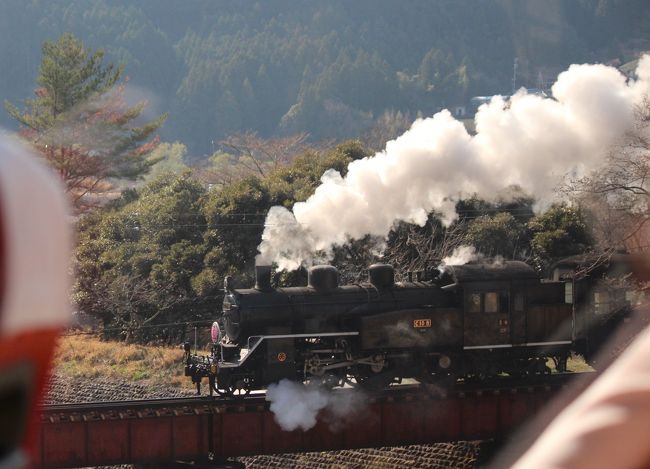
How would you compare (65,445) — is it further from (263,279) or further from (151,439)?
(263,279)

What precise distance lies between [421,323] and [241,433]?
4.76 meters

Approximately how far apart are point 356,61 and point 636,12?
46.2m

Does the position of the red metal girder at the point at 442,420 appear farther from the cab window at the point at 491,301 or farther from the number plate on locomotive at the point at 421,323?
the cab window at the point at 491,301

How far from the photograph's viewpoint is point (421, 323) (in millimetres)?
20062

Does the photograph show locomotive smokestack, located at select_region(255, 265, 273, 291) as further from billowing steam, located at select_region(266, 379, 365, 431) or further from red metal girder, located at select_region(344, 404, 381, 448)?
red metal girder, located at select_region(344, 404, 381, 448)

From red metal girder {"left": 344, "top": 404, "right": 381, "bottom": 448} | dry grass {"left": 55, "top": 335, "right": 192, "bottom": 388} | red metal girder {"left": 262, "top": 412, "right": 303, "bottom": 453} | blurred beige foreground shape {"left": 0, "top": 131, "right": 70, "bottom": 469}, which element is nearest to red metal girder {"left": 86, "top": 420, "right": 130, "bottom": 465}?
red metal girder {"left": 262, "top": 412, "right": 303, "bottom": 453}

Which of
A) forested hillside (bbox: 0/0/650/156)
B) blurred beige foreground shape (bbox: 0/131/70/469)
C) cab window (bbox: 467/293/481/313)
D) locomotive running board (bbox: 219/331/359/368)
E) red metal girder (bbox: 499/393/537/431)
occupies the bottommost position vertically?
red metal girder (bbox: 499/393/537/431)

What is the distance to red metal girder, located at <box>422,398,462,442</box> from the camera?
67.9ft

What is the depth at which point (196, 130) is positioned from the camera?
119 metres

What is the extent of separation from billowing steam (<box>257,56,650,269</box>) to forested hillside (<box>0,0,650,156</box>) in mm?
84045

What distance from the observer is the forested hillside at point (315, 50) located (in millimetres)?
116812

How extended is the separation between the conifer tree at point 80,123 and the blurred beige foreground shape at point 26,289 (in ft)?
127

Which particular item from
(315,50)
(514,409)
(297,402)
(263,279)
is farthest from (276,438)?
(315,50)

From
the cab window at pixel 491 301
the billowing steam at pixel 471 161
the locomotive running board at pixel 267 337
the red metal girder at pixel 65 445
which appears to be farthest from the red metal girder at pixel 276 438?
the billowing steam at pixel 471 161
